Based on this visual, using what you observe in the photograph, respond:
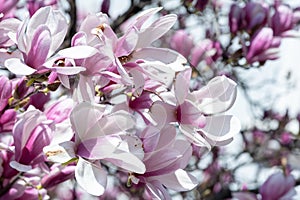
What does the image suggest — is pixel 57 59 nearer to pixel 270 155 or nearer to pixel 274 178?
pixel 274 178

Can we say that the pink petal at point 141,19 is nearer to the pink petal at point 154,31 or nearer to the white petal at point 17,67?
the pink petal at point 154,31

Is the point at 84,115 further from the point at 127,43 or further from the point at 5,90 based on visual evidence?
the point at 5,90

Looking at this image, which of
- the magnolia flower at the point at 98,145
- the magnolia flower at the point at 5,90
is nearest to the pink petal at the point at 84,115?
the magnolia flower at the point at 98,145

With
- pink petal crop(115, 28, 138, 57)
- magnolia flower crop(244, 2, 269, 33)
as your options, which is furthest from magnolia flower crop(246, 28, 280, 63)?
pink petal crop(115, 28, 138, 57)

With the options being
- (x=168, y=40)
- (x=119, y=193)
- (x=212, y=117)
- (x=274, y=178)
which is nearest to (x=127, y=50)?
(x=212, y=117)

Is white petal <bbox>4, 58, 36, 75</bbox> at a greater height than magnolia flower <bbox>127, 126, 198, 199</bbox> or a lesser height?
greater

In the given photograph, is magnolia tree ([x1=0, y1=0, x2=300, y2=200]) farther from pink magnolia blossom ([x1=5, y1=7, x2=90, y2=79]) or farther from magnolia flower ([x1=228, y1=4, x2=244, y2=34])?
magnolia flower ([x1=228, y1=4, x2=244, y2=34])

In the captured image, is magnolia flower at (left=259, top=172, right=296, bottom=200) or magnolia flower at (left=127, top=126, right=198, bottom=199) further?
magnolia flower at (left=259, top=172, right=296, bottom=200)

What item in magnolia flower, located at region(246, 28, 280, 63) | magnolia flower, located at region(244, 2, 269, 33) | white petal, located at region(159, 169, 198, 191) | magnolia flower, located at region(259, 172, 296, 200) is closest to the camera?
white petal, located at region(159, 169, 198, 191)
